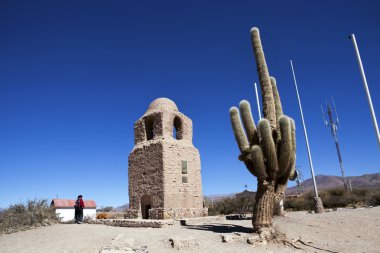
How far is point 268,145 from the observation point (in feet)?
30.2

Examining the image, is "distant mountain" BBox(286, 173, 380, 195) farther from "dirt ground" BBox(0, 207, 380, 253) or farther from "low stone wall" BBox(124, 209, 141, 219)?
"dirt ground" BBox(0, 207, 380, 253)

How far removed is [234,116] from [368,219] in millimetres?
7659

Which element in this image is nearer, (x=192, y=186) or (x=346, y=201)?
(x=192, y=186)

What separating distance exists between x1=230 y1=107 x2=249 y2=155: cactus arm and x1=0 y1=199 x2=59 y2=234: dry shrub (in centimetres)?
923

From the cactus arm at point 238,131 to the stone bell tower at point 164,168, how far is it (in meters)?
5.42

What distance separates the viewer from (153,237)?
30.2 ft

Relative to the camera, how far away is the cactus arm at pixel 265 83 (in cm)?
1046

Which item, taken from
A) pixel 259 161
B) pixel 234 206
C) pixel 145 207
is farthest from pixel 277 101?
pixel 234 206

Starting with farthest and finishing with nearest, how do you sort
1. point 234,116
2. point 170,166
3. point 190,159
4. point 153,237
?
point 190,159, point 170,166, point 234,116, point 153,237

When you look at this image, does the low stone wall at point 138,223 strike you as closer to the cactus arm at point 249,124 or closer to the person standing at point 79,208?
the person standing at point 79,208

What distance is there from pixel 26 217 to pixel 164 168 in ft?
20.7

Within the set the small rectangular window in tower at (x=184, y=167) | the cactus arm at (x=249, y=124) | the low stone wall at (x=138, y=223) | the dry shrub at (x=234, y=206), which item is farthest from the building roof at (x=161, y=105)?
the dry shrub at (x=234, y=206)

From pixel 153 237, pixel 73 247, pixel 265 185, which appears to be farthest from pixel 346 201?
pixel 73 247

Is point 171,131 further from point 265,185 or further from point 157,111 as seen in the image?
point 265,185
